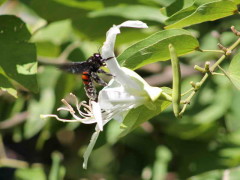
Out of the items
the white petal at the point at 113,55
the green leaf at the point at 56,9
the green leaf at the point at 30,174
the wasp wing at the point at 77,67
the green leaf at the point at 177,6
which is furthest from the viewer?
the green leaf at the point at 30,174

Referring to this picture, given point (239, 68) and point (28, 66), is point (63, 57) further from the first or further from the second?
point (239, 68)

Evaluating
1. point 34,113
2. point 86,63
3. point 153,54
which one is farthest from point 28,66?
point 34,113

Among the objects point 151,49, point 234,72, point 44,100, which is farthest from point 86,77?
point 44,100

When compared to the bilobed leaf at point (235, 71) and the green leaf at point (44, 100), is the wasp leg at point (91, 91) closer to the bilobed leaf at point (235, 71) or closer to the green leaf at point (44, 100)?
the bilobed leaf at point (235, 71)

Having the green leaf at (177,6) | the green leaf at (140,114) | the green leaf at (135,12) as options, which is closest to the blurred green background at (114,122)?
the green leaf at (135,12)

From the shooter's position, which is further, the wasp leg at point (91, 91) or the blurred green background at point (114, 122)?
the blurred green background at point (114, 122)

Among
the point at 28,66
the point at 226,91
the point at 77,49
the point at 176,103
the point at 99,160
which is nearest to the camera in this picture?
the point at 176,103

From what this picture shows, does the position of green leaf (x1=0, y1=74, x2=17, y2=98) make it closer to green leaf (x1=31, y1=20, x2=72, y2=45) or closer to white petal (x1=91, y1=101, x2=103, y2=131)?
white petal (x1=91, y1=101, x2=103, y2=131)
